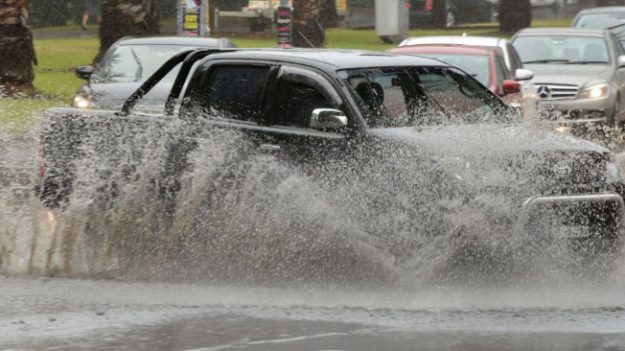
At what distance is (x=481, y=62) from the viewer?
16094 mm

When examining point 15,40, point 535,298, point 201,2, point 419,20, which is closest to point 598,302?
point 535,298

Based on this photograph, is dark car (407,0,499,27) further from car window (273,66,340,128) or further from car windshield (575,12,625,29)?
car window (273,66,340,128)

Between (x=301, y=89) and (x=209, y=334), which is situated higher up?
(x=301, y=89)

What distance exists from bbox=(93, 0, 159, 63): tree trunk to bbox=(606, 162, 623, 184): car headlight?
18380mm

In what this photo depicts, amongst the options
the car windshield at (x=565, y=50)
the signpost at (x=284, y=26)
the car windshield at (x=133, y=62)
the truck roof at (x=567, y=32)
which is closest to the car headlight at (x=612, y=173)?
the car windshield at (x=133, y=62)

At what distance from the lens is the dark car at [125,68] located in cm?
1590

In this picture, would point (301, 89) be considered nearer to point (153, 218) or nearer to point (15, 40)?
A: point (153, 218)

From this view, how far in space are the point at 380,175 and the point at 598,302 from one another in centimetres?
162

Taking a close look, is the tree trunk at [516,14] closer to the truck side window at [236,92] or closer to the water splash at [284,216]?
the truck side window at [236,92]

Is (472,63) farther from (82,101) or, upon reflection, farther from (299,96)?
(299,96)

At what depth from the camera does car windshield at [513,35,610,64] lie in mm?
19922

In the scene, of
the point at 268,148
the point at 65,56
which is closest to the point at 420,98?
the point at 268,148

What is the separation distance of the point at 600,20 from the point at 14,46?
1472cm

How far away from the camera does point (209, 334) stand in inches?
279
